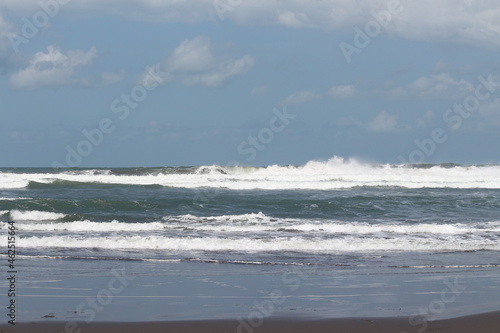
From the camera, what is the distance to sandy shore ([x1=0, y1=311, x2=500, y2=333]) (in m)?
7.17

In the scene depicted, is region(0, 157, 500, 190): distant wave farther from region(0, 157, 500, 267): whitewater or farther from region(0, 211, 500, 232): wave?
region(0, 211, 500, 232): wave

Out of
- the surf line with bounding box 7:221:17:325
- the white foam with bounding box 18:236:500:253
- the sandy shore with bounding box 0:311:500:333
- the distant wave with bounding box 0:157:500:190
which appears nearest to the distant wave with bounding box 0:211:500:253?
the white foam with bounding box 18:236:500:253

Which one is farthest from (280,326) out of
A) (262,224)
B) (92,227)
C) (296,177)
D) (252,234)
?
(296,177)

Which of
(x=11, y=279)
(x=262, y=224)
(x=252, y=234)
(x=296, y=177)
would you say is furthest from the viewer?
(x=296, y=177)

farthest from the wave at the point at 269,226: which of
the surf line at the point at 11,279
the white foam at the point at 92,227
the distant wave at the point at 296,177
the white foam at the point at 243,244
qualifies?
the distant wave at the point at 296,177

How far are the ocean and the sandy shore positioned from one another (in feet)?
11.9

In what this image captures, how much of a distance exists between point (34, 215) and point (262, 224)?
8.01 metres

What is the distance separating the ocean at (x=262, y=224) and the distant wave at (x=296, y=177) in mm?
192

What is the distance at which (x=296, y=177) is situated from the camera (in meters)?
41.8

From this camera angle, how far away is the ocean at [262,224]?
42.4 feet

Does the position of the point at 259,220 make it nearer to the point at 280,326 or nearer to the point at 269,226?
the point at 269,226

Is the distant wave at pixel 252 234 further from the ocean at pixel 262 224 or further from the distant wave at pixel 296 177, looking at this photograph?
the distant wave at pixel 296 177

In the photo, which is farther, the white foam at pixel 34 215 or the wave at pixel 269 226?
the white foam at pixel 34 215

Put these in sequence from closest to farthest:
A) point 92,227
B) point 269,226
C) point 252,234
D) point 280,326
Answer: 1. point 280,326
2. point 252,234
3. point 92,227
4. point 269,226
